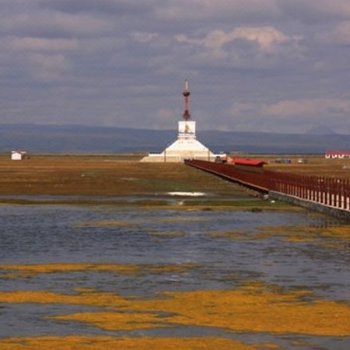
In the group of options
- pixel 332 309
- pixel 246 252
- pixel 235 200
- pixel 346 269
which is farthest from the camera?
pixel 235 200

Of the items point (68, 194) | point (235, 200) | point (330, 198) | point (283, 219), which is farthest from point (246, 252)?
point (68, 194)

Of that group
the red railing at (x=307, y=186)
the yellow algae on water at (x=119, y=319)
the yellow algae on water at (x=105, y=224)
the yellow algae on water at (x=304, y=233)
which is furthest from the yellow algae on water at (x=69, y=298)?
the red railing at (x=307, y=186)

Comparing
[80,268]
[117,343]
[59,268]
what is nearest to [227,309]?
[117,343]

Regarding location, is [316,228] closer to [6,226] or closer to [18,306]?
[6,226]

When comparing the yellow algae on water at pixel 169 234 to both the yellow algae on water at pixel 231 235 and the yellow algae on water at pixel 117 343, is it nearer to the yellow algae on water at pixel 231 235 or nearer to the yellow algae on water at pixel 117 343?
the yellow algae on water at pixel 231 235

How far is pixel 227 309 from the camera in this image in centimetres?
1895

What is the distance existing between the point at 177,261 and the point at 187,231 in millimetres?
9665

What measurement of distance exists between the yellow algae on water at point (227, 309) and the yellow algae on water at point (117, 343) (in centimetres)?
105

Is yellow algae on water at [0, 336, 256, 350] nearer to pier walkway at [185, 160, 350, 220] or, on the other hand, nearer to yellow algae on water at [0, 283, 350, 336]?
yellow algae on water at [0, 283, 350, 336]

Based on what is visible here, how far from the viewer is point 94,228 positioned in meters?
37.9

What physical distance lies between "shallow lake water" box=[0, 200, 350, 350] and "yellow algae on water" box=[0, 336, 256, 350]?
41 cm

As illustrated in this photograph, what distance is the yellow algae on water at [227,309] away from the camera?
17234mm

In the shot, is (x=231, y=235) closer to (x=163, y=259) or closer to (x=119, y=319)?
(x=163, y=259)

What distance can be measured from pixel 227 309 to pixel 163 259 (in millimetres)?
8580
